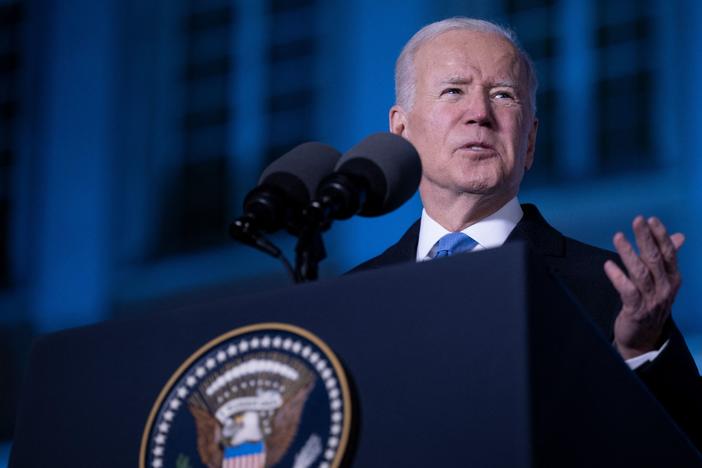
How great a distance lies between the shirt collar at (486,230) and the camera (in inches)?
83.8

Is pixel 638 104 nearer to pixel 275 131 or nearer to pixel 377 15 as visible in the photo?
pixel 377 15

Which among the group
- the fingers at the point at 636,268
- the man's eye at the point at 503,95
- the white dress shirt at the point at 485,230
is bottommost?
the fingers at the point at 636,268

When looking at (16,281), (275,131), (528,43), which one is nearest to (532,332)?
(528,43)

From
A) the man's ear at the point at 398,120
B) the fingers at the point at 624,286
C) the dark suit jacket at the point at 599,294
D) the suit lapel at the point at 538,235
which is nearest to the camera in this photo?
the fingers at the point at 624,286

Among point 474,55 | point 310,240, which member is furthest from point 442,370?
point 474,55

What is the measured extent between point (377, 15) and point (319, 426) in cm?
235

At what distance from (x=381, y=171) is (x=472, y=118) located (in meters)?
0.80

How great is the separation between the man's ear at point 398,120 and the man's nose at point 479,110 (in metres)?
0.22

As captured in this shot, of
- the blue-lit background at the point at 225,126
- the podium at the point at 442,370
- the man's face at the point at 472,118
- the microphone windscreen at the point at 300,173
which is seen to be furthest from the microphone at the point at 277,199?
the blue-lit background at the point at 225,126

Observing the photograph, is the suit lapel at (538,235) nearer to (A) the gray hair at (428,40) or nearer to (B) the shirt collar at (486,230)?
(B) the shirt collar at (486,230)

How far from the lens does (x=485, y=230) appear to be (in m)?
2.14

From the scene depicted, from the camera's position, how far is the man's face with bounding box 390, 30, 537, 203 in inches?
84.0

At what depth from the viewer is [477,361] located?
1.05 m

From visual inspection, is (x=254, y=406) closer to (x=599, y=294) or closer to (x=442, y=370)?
(x=442, y=370)
